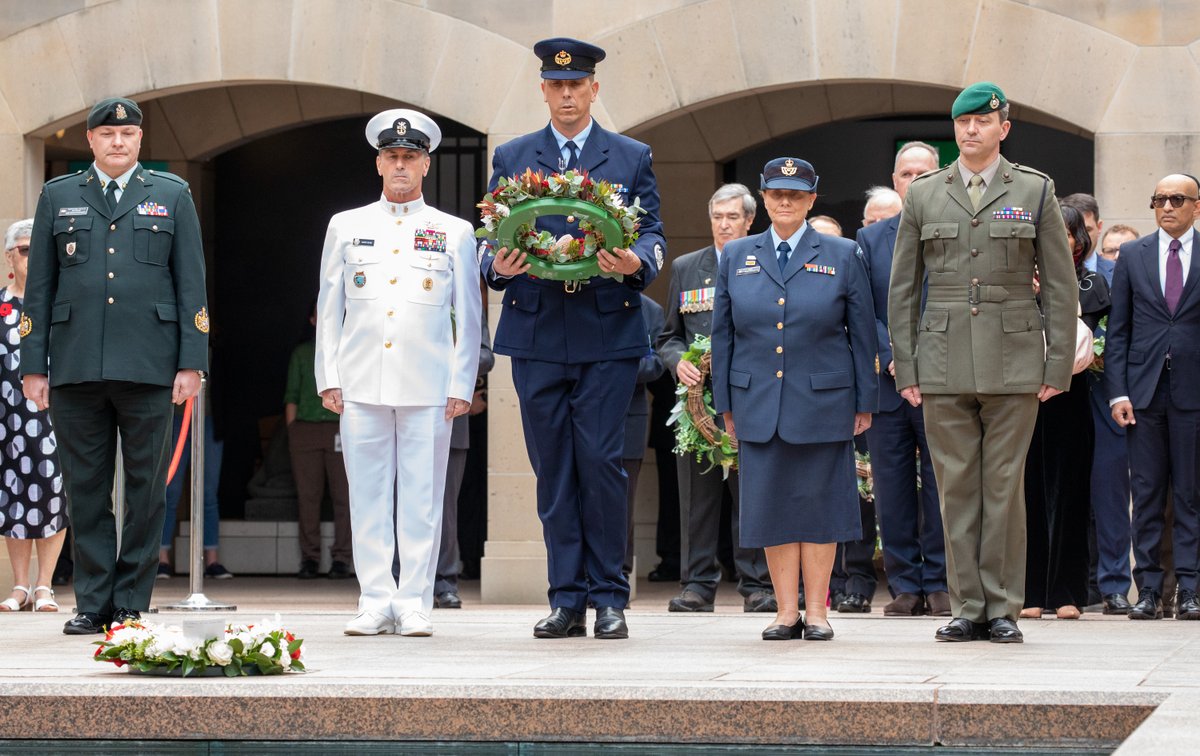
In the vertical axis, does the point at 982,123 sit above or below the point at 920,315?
above

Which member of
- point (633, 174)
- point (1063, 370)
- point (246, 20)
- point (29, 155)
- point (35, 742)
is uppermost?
point (246, 20)

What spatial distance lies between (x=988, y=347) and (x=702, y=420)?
8.20 feet

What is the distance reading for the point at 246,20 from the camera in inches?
467

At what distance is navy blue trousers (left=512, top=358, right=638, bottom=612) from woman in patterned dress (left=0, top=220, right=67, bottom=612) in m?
3.73

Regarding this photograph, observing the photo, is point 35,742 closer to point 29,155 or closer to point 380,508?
point 380,508

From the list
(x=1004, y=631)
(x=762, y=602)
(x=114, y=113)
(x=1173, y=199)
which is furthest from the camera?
(x=762, y=602)

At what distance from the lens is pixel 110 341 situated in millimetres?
7699

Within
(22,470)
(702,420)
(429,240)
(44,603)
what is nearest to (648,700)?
(429,240)

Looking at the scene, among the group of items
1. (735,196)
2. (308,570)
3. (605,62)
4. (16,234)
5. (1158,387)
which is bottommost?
(308,570)

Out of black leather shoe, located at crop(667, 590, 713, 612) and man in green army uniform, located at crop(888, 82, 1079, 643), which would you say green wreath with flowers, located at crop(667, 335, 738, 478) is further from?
man in green army uniform, located at crop(888, 82, 1079, 643)

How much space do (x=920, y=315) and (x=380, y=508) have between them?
7.34ft

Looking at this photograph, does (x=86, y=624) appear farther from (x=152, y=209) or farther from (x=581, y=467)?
(x=581, y=467)

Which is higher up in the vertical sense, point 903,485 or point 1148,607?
point 903,485

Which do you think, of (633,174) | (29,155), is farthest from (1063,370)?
(29,155)
